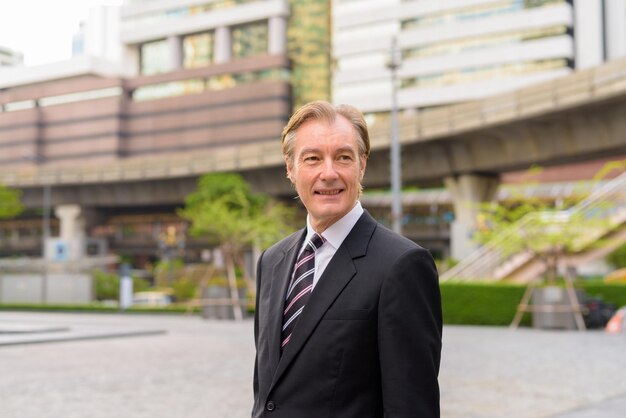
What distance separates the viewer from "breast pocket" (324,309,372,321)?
2691 millimetres

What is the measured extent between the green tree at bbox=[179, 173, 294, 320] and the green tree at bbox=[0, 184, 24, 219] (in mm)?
19143

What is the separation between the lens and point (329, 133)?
285cm

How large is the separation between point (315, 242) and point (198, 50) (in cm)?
12379

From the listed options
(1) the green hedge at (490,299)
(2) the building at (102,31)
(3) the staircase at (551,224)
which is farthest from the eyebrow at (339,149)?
(2) the building at (102,31)

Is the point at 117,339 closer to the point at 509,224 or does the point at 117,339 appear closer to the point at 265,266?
the point at 509,224

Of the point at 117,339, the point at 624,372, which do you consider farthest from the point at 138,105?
the point at 624,372

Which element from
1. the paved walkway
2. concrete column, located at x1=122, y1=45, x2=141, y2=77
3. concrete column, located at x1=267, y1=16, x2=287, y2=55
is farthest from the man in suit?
concrete column, located at x1=122, y1=45, x2=141, y2=77

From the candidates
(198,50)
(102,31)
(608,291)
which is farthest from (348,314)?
(102,31)

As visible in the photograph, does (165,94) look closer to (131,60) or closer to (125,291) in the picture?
(131,60)

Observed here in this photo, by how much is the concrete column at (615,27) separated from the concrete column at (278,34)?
47.8 meters

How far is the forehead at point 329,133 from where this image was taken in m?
2.85

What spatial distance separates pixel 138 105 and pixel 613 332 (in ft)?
355

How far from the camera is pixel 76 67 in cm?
13312

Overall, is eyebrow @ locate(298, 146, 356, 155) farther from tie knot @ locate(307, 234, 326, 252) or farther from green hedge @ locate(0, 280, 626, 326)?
green hedge @ locate(0, 280, 626, 326)
